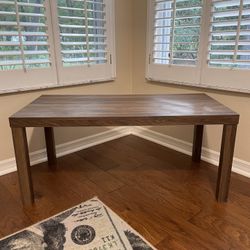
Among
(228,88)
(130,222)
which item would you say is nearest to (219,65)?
(228,88)

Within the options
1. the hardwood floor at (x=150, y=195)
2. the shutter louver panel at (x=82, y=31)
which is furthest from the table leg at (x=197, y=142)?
the shutter louver panel at (x=82, y=31)

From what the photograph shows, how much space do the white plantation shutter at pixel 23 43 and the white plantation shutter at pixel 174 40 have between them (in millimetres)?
965

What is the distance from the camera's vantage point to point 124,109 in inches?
58.7

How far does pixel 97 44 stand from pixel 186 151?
130 centimetres

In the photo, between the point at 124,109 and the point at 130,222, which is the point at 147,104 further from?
the point at 130,222

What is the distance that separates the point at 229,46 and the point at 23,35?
1516 millimetres

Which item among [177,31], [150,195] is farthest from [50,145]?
[177,31]

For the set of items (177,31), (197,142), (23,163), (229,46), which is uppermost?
(177,31)

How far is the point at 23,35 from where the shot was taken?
1715 mm

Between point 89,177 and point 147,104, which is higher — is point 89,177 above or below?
below

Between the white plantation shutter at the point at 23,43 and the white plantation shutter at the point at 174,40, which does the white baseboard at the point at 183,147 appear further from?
the white plantation shutter at the point at 23,43

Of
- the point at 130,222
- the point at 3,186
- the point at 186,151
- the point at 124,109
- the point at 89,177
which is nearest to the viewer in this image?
the point at 130,222

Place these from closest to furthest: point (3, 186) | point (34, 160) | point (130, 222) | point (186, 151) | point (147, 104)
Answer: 1. point (130, 222)
2. point (147, 104)
3. point (3, 186)
4. point (34, 160)
5. point (186, 151)

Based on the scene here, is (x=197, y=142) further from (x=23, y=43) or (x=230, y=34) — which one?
(x=23, y=43)
